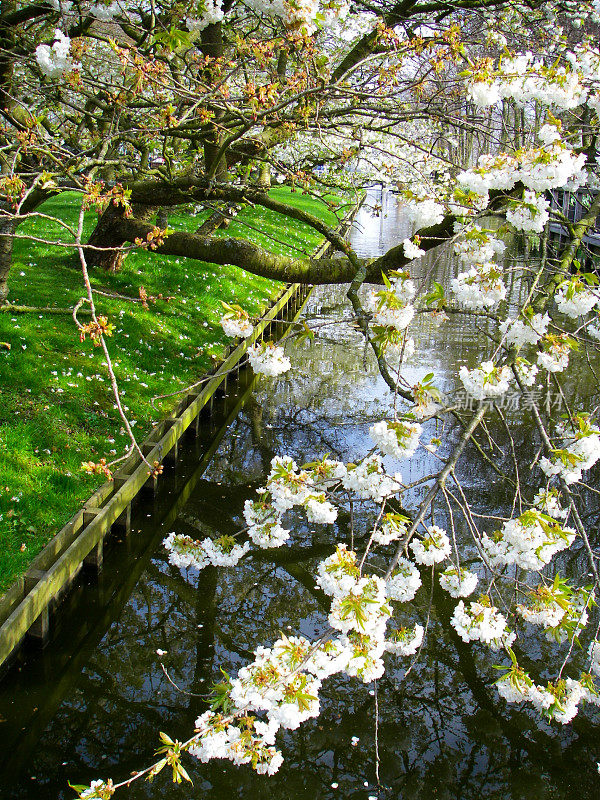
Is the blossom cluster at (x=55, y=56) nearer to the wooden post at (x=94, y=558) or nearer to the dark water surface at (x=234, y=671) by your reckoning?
the dark water surface at (x=234, y=671)

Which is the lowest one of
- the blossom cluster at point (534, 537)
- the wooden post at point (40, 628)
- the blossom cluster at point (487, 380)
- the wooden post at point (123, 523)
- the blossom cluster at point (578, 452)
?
the wooden post at point (123, 523)

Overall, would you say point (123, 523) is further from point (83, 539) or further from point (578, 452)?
point (578, 452)

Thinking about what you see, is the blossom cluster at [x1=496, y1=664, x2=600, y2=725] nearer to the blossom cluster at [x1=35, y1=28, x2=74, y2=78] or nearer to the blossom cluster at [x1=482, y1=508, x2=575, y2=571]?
the blossom cluster at [x1=482, y1=508, x2=575, y2=571]

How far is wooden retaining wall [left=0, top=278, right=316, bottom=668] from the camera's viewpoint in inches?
165

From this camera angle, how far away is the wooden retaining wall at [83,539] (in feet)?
13.8

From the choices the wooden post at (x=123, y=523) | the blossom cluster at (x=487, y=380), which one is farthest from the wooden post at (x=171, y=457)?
the blossom cluster at (x=487, y=380)

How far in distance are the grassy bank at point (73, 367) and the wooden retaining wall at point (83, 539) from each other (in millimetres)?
145

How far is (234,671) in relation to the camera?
4758 millimetres

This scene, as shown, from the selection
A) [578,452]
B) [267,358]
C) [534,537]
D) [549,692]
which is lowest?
[549,692]

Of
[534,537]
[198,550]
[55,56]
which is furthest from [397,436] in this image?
[55,56]

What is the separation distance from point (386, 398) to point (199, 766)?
6.12 m

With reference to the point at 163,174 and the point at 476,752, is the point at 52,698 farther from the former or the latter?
the point at 163,174

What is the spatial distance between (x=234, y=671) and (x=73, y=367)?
3.85 meters

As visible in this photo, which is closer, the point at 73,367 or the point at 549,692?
the point at 549,692
